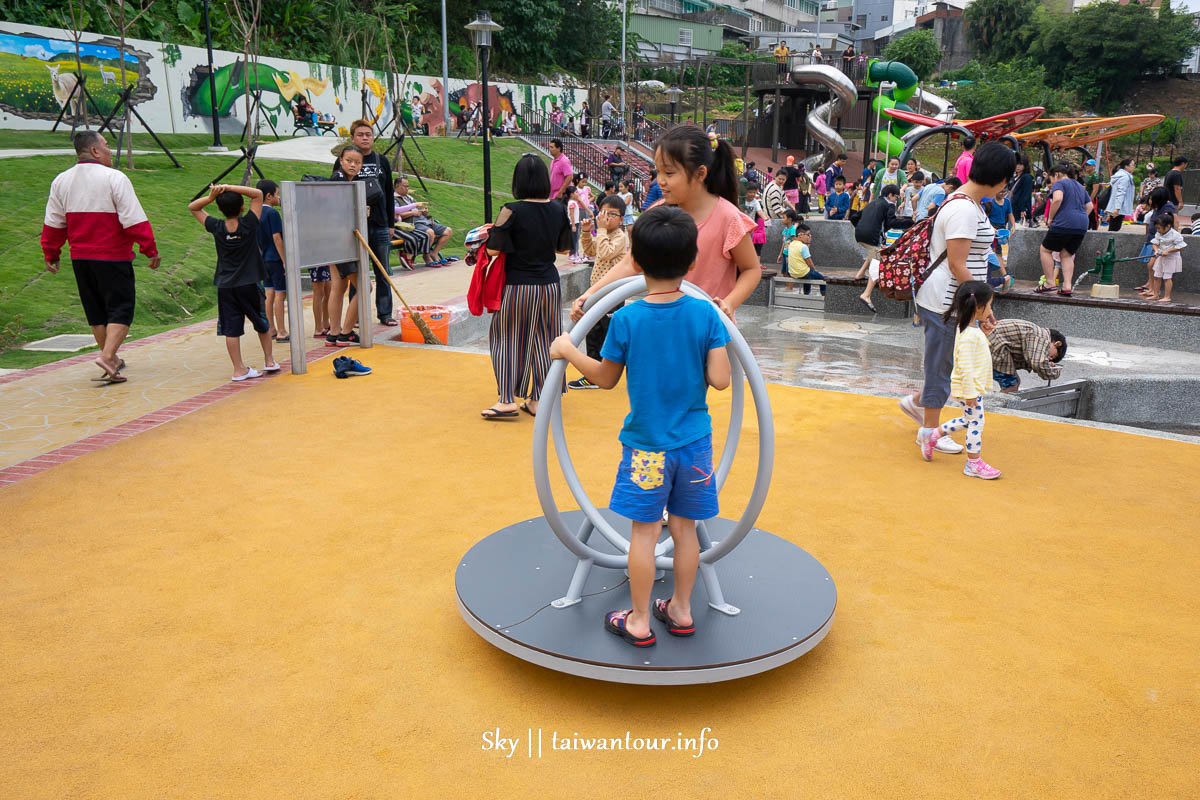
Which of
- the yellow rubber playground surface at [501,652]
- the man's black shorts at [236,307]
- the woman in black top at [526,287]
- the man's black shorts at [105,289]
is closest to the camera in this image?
the yellow rubber playground surface at [501,652]

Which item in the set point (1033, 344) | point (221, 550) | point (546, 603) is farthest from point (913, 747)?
point (1033, 344)

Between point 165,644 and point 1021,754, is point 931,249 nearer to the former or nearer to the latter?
point 1021,754

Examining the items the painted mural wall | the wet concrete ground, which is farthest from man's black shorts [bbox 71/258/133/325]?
the painted mural wall

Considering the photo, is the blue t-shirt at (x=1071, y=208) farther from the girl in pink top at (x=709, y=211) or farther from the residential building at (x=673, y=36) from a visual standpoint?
the residential building at (x=673, y=36)

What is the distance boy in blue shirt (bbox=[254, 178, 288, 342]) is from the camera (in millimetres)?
7941

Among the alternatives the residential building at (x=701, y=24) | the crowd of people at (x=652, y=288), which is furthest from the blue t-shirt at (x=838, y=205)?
the residential building at (x=701, y=24)

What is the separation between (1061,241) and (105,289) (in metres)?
11.3

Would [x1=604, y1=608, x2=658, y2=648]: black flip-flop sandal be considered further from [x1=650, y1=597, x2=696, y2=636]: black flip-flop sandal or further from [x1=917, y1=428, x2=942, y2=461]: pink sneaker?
[x1=917, y1=428, x2=942, y2=461]: pink sneaker

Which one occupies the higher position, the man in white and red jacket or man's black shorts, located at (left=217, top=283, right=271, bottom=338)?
the man in white and red jacket

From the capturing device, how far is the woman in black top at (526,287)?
6.14 metres

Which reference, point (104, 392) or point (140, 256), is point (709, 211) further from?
point (140, 256)

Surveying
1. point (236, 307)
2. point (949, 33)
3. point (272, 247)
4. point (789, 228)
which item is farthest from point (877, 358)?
Result: point (949, 33)

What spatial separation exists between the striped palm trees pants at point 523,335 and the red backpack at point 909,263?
7.58ft

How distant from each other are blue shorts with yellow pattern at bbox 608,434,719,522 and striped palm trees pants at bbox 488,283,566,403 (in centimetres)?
339
